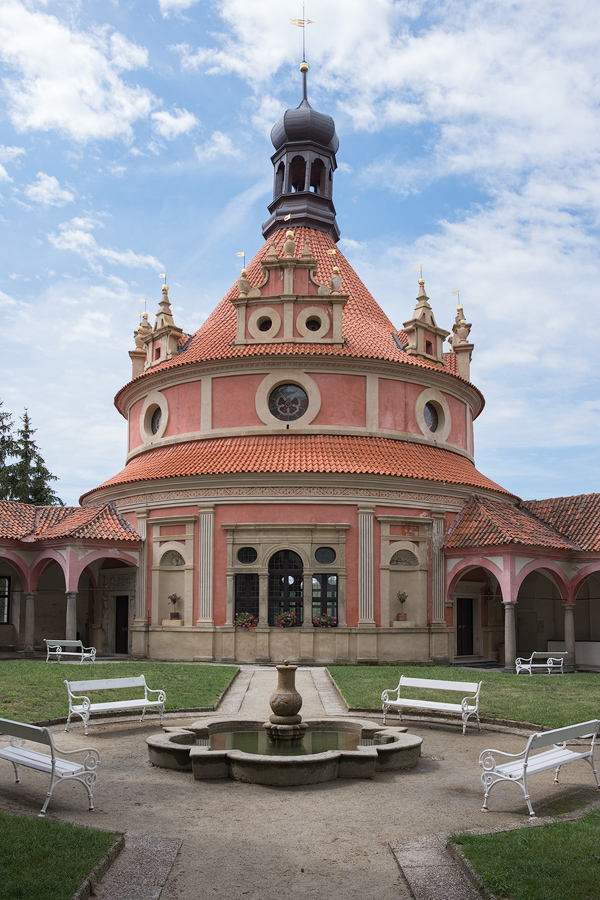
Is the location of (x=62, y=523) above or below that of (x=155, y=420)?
below

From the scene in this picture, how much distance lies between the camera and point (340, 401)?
3250 centimetres

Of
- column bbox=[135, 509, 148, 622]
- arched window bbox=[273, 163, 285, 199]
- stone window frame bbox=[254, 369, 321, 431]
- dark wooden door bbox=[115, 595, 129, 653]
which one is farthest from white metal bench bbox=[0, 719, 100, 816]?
arched window bbox=[273, 163, 285, 199]

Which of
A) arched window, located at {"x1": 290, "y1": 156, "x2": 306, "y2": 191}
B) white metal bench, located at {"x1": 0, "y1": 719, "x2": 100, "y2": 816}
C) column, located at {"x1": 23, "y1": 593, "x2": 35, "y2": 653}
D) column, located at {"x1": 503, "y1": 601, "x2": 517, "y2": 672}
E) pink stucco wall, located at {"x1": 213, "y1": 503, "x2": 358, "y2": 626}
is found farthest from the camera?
arched window, located at {"x1": 290, "y1": 156, "x2": 306, "y2": 191}

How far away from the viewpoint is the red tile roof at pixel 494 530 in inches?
1172

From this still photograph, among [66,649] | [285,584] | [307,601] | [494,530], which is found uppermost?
[494,530]

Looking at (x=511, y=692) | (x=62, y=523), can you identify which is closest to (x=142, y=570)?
(x=62, y=523)

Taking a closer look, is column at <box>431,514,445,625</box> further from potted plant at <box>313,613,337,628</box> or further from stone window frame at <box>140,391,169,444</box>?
stone window frame at <box>140,391,169,444</box>

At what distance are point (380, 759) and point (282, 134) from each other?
36251mm

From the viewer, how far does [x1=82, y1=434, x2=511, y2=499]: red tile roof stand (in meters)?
30.2

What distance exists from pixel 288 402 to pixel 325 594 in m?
7.63

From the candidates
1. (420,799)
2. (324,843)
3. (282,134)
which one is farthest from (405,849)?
(282,134)

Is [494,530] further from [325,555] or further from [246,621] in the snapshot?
[246,621]

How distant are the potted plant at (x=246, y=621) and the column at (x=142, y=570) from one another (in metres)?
3.98

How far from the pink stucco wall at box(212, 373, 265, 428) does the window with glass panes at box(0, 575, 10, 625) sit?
1106 centimetres
